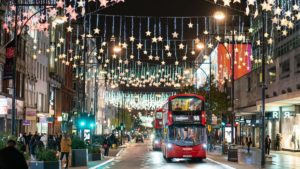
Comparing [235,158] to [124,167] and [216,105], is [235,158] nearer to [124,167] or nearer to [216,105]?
[124,167]

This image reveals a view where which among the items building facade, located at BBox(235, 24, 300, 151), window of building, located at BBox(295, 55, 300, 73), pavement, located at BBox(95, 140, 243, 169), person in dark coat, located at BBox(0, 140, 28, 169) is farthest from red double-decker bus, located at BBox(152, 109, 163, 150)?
person in dark coat, located at BBox(0, 140, 28, 169)

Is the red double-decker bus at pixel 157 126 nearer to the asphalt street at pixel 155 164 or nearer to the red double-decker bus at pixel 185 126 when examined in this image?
the asphalt street at pixel 155 164

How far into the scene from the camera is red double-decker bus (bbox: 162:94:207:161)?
38.4 meters

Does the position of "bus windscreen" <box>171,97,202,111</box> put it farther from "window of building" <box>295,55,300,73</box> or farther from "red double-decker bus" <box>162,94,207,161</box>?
"window of building" <box>295,55,300,73</box>

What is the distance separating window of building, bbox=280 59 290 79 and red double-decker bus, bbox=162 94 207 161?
22091 millimetres

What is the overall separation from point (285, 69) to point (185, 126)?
24198mm

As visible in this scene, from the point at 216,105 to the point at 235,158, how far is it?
35.0 meters

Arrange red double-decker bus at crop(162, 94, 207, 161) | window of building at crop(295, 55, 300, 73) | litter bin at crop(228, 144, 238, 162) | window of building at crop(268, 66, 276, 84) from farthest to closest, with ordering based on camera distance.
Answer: window of building at crop(268, 66, 276, 84) → window of building at crop(295, 55, 300, 73) → litter bin at crop(228, 144, 238, 162) → red double-decker bus at crop(162, 94, 207, 161)

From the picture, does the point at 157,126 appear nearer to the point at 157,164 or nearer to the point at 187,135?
the point at 187,135

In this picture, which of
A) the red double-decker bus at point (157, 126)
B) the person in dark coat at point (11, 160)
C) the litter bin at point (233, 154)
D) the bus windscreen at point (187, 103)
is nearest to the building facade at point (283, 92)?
the red double-decker bus at point (157, 126)

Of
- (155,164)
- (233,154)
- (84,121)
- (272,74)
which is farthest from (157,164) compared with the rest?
(272,74)

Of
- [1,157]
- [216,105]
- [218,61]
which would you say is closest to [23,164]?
[1,157]

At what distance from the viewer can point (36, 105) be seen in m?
62.1

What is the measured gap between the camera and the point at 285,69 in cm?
6028
